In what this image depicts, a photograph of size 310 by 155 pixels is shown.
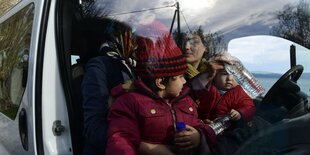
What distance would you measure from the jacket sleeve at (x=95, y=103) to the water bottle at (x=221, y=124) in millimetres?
481

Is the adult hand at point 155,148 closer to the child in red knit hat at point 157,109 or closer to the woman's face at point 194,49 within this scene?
the child in red knit hat at point 157,109

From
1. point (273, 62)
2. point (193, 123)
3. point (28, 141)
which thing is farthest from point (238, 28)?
point (28, 141)

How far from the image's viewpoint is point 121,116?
6.64 feet

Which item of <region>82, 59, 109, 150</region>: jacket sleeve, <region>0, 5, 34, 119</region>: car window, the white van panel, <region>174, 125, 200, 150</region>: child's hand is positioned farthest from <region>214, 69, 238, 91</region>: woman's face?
<region>0, 5, 34, 119</region>: car window

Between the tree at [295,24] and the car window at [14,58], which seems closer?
the tree at [295,24]

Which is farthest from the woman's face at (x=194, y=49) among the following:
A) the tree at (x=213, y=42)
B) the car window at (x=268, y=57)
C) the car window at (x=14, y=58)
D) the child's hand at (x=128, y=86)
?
the car window at (x=14, y=58)

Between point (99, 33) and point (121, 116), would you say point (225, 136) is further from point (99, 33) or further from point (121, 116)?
point (99, 33)

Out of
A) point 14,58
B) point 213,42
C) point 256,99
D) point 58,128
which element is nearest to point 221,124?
point 256,99

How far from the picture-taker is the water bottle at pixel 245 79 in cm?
184

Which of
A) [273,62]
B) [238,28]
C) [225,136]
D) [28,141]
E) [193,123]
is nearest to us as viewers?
[273,62]

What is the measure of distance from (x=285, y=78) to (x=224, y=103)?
0.43 meters

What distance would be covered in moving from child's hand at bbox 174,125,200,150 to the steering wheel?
37cm

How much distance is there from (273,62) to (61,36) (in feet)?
3.75

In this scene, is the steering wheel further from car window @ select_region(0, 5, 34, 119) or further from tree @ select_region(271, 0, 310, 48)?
car window @ select_region(0, 5, 34, 119)
